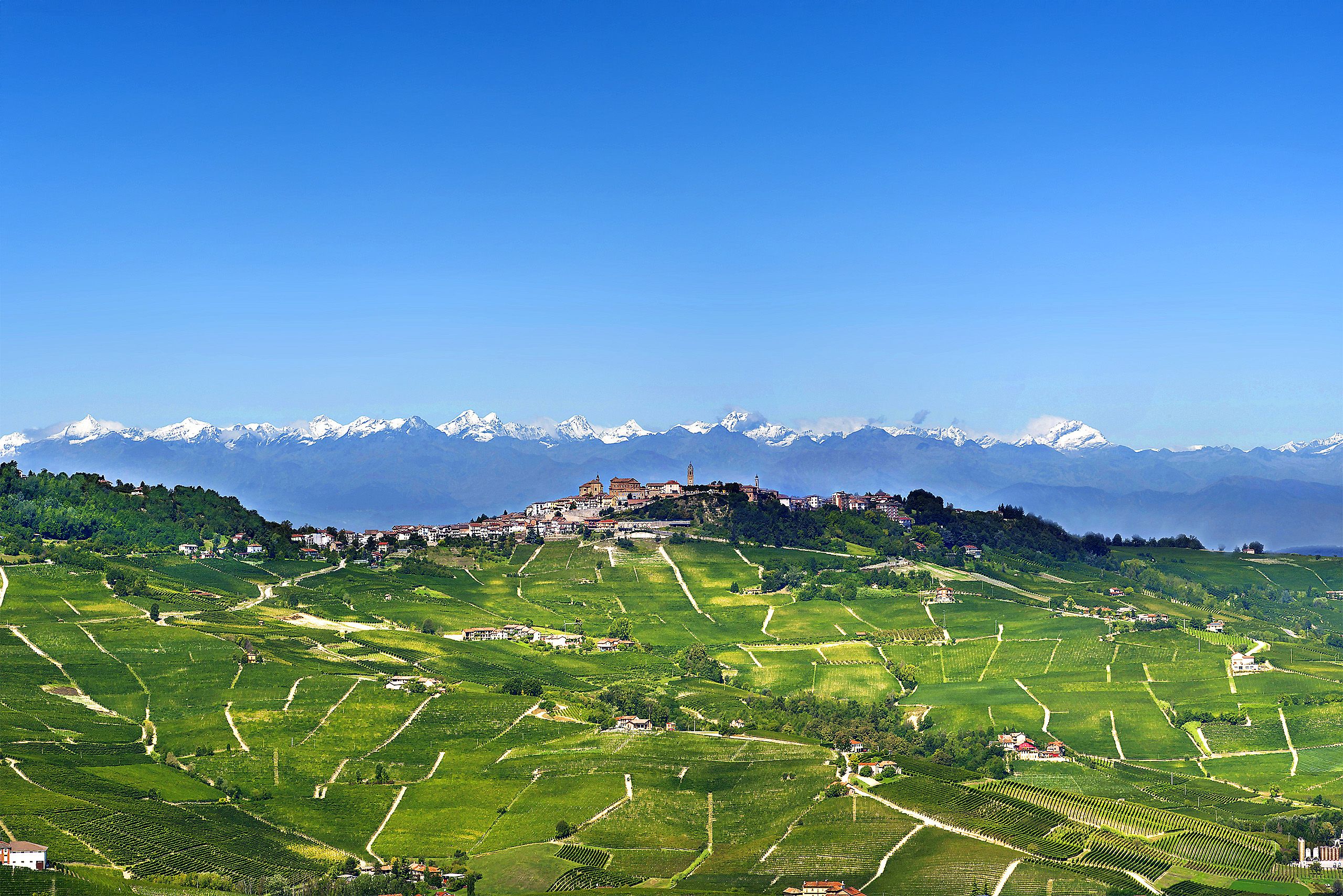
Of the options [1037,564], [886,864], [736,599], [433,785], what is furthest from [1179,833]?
[1037,564]

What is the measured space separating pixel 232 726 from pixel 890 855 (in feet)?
150

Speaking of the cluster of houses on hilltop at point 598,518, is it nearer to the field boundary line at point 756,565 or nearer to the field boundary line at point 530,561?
the field boundary line at point 530,561

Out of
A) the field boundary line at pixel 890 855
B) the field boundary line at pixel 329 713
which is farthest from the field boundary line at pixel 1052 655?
the field boundary line at pixel 329 713

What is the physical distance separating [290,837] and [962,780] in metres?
38.3

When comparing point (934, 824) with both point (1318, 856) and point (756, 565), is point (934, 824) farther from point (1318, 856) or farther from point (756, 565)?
point (756, 565)

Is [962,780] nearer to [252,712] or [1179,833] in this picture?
[1179,833]

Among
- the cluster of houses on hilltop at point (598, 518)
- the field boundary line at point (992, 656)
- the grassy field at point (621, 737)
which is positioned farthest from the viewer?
the cluster of houses on hilltop at point (598, 518)

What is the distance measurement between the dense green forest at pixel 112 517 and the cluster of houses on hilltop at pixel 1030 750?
96811 mm

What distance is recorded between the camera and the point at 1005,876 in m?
60.2

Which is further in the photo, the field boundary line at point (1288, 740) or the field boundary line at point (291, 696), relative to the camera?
the field boundary line at point (291, 696)

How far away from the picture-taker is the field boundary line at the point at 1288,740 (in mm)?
82938

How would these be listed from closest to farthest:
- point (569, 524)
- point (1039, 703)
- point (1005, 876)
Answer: point (1005, 876) → point (1039, 703) → point (569, 524)

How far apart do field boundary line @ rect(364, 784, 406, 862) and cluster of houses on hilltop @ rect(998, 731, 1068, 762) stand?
131 ft

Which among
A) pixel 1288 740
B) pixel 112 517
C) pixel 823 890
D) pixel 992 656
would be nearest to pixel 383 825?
pixel 823 890
